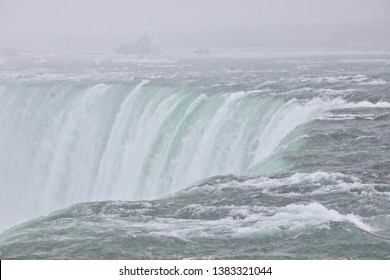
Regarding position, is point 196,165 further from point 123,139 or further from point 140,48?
point 140,48

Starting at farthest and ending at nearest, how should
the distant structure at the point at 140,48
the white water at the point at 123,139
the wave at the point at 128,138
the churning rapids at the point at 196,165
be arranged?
1. the distant structure at the point at 140,48
2. the white water at the point at 123,139
3. the wave at the point at 128,138
4. the churning rapids at the point at 196,165

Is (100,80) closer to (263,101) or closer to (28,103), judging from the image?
(28,103)

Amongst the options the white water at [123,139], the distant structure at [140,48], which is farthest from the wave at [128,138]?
the distant structure at [140,48]

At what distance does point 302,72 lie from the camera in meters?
44.1

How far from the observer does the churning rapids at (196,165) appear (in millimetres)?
14773

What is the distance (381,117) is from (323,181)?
8062 mm

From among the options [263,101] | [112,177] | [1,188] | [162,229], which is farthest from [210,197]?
[1,188]

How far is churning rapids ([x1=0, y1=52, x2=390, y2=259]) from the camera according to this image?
582 inches

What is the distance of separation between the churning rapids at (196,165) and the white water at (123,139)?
65 millimetres

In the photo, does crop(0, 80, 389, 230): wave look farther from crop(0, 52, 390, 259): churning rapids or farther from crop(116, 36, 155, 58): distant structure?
crop(116, 36, 155, 58): distant structure

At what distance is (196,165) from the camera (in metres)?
27.3

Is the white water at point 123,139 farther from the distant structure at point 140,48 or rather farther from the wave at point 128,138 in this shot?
the distant structure at point 140,48

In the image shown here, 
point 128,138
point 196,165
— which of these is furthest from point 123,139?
point 196,165

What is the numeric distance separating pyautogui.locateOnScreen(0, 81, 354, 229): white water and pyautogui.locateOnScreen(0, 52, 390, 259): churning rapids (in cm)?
6
